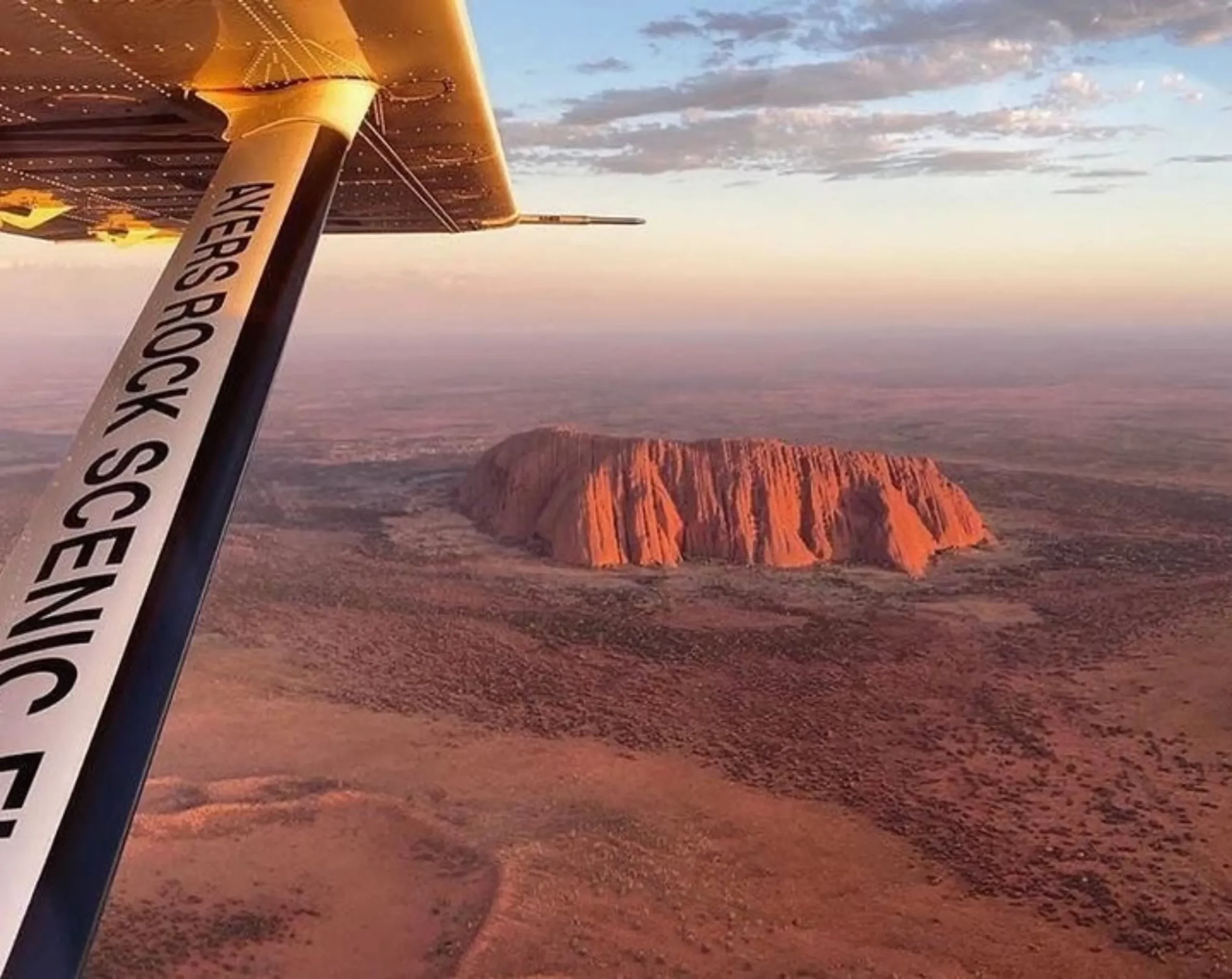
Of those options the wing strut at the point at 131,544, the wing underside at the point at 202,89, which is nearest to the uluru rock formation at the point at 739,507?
→ the wing underside at the point at 202,89

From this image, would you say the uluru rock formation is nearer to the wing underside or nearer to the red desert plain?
the red desert plain

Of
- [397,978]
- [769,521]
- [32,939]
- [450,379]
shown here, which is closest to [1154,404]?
[769,521]

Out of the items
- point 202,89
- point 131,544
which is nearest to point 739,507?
point 202,89

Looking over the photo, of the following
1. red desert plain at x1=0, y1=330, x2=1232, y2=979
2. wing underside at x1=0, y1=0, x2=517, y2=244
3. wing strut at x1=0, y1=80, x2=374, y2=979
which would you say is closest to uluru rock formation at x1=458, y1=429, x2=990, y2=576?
red desert plain at x1=0, y1=330, x2=1232, y2=979

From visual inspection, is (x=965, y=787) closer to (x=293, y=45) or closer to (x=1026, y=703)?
(x=1026, y=703)

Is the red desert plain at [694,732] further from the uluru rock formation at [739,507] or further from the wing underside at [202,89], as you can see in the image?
the wing underside at [202,89]

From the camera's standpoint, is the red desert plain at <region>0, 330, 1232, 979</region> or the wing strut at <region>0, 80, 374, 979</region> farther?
the red desert plain at <region>0, 330, 1232, 979</region>

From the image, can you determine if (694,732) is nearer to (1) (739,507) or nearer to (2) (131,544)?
(1) (739,507)
